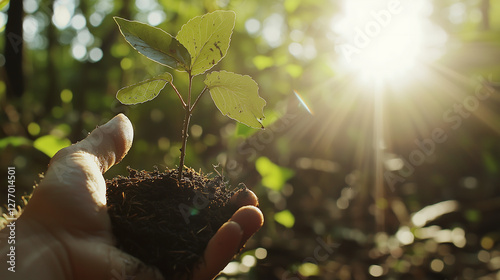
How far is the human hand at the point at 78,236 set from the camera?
2.40 ft

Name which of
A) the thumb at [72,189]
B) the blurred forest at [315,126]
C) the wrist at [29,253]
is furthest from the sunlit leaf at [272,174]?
the wrist at [29,253]

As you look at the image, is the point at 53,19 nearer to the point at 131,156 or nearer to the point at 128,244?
the point at 131,156

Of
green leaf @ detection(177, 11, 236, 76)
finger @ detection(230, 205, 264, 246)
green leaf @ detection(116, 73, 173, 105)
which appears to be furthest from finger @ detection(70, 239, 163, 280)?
green leaf @ detection(177, 11, 236, 76)

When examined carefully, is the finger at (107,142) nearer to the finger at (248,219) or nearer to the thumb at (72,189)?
the thumb at (72,189)

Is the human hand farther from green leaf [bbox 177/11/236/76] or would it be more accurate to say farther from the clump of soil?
Result: green leaf [bbox 177/11/236/76]

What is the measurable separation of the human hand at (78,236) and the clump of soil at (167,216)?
26mm

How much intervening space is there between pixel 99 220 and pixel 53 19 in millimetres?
1344

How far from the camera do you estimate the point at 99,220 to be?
30.7 inches

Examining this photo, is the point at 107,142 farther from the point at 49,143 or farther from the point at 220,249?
the point at 220,249

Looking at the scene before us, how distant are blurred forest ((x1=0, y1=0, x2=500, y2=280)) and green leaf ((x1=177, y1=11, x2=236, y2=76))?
0.37 metres

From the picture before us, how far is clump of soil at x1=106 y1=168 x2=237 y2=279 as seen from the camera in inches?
29.0


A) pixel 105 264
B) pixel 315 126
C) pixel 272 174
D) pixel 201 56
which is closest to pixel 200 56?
pixel 201 56

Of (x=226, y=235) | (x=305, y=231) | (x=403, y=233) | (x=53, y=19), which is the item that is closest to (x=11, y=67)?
(x=53, y=19)

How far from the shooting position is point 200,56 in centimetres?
75
